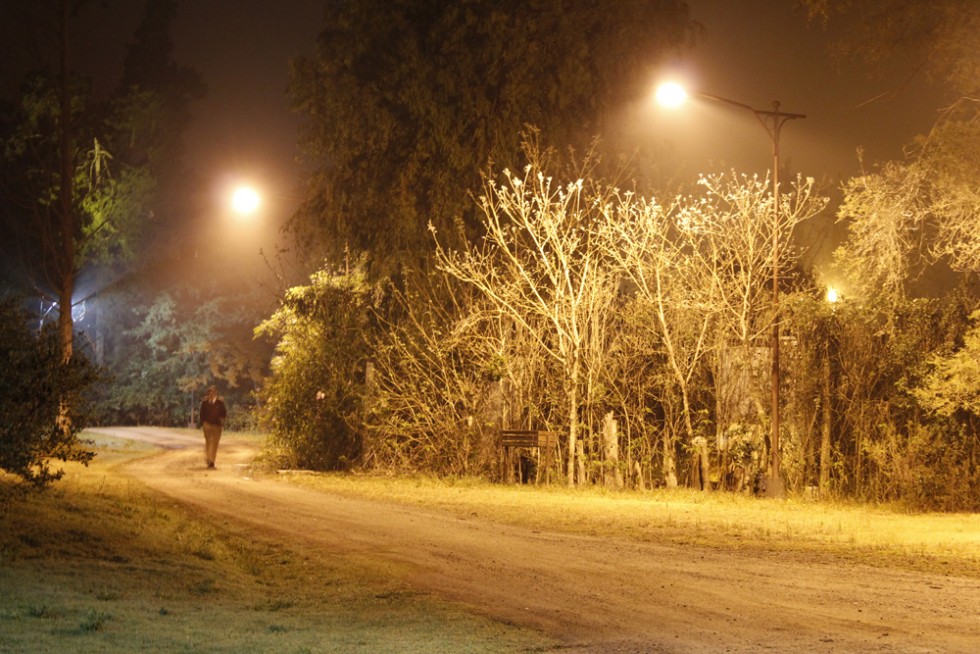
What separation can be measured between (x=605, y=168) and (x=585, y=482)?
7.96 metres

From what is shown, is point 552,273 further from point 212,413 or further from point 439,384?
point 212,413

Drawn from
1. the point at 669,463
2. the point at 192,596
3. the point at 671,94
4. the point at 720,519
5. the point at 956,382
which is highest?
the point at 671,94

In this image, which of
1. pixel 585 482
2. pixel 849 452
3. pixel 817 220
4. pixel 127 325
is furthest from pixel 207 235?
pixel 849 452

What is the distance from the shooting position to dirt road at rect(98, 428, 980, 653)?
27.9 feet

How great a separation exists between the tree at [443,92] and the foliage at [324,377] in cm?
139

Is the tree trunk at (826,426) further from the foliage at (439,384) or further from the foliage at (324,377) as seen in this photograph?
the foliage at (324,377)

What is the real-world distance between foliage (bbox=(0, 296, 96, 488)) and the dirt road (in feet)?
10.7

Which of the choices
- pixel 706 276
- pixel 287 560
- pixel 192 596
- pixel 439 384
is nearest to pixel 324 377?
pixel 439 384

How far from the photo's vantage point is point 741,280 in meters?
22.4

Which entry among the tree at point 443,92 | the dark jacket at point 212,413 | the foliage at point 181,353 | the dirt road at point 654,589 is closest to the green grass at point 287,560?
Result: the dirt road at point 654,589

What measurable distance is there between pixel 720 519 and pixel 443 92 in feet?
42.9

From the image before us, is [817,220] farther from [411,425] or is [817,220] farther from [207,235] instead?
[207,235]

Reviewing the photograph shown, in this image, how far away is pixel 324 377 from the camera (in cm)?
2828

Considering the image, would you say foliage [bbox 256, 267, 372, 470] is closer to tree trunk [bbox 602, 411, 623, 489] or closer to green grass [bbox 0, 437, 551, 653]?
tree trunk [bbox 602, 411, 623, 489]
